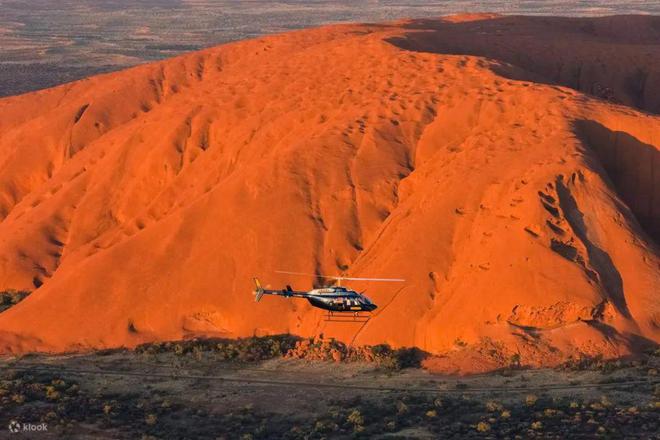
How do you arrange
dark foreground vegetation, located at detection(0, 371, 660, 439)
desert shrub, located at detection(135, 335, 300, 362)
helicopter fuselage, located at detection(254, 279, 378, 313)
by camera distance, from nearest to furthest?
dark foreground vegetation, located at detection(0, 371, 660, 439) → helicopter fuselage, located at detection(254, 279, 378, 313) → desert shrub, located at detection(135, 335, 300, 362)

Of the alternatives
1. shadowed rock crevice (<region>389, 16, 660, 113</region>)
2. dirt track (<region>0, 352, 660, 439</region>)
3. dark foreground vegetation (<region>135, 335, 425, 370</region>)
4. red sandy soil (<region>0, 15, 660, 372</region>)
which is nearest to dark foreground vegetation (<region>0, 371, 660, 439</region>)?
dirt track (<region>0, 352, 660, 439</region>)

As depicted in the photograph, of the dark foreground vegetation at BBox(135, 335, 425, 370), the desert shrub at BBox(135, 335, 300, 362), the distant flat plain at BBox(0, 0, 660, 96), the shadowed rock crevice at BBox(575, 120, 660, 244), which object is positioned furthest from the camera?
the distant flat plain at BBox(0, 0, 660, 96)

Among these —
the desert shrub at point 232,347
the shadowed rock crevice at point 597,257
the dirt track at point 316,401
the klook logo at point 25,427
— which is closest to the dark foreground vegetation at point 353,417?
the dirt track at point 316,401

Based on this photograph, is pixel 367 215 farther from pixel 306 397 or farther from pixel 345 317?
pixel 306 397

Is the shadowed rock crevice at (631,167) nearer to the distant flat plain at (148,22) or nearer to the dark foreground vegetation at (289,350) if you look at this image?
the dark foreground vegetation at (289,350)

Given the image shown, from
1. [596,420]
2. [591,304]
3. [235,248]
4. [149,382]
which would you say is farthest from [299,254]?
Answer: [596,420]

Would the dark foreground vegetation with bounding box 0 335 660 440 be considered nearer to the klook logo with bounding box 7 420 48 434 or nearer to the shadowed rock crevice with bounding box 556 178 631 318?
the klook logo with bounding box 7 420 48 434

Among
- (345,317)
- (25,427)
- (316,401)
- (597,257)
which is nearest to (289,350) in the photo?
(345,317)

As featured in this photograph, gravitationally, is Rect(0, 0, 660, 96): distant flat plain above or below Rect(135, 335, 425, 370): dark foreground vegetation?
below
